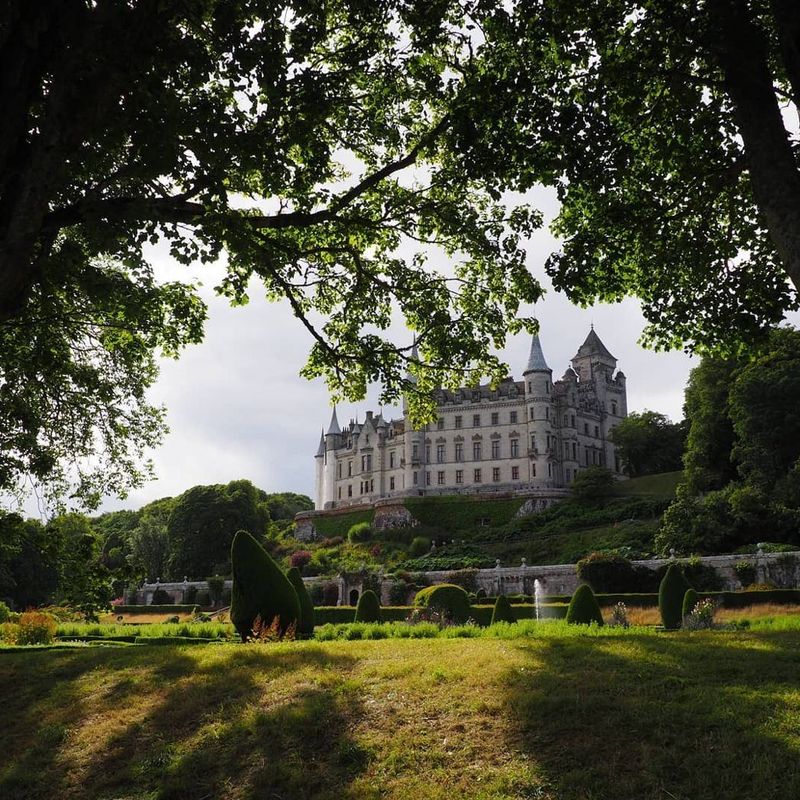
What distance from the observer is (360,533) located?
6900cm

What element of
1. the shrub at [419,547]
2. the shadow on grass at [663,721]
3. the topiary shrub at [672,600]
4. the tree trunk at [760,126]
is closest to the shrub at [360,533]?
the shrub at [419,547]

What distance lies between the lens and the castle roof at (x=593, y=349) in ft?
294

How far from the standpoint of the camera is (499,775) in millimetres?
6496

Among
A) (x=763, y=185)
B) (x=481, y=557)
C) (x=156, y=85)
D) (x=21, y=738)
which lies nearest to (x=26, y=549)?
(x=481, y=557)

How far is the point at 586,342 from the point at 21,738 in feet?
284

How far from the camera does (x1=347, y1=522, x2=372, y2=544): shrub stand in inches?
2708

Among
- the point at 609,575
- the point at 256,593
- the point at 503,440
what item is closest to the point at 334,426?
the point at 503,440

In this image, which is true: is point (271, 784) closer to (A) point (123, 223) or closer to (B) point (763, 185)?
(A) point (123, 223)

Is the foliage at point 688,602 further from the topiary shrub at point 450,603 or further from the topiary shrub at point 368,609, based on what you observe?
the topiary shrub at point 368,609

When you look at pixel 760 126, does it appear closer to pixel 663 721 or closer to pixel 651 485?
pixel 663 721

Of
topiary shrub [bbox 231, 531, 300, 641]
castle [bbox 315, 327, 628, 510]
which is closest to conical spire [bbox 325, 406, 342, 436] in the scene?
castle [bbox 315, 327, 628, 510]

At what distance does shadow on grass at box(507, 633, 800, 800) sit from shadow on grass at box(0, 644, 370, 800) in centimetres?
192

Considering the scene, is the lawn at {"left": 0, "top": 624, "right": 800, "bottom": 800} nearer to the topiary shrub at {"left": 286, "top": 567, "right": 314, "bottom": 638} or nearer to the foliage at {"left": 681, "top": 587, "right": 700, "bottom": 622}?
the topiary shrub at {"left": 286, "top": 567, "right": 314, "bottom": 638}

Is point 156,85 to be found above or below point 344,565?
above
